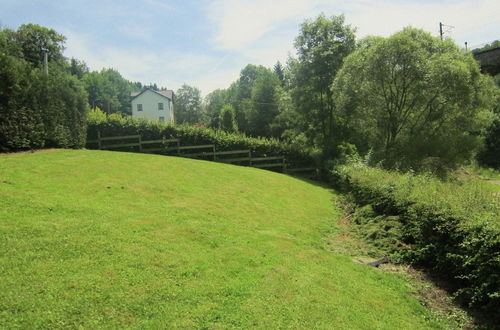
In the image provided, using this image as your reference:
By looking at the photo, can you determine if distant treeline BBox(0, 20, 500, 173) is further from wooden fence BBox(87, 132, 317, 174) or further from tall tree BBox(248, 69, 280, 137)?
tall tree BBox(248, 69, 280, 137)

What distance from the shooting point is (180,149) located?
2292 cm

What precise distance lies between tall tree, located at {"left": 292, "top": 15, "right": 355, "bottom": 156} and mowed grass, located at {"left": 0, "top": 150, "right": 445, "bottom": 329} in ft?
65.1

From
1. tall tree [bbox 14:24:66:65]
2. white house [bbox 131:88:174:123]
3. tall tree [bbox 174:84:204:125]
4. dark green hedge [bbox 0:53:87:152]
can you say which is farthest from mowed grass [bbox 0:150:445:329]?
tall tree [bbox 174:84:204:125]

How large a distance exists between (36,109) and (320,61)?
21413mm

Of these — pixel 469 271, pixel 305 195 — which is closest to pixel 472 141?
pixel 305 195

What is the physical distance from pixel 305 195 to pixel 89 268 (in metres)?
11.9

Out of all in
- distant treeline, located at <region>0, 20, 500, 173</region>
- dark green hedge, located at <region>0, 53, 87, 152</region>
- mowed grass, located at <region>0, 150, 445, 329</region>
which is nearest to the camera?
mowed grass, located at <region>0, 150, 445, 329</region>

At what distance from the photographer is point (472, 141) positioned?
69.3 ft

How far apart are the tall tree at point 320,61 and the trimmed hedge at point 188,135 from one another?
11.8ft

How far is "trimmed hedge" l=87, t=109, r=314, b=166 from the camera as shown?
2225 centimetres

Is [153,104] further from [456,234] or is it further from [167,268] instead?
[456,234]

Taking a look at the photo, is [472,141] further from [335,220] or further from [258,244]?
[258,244]

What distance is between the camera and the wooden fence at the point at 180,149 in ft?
71.6

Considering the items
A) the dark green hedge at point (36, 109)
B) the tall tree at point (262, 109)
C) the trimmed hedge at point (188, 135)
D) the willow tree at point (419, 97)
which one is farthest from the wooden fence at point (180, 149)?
the tall tree at point (262, 109)
